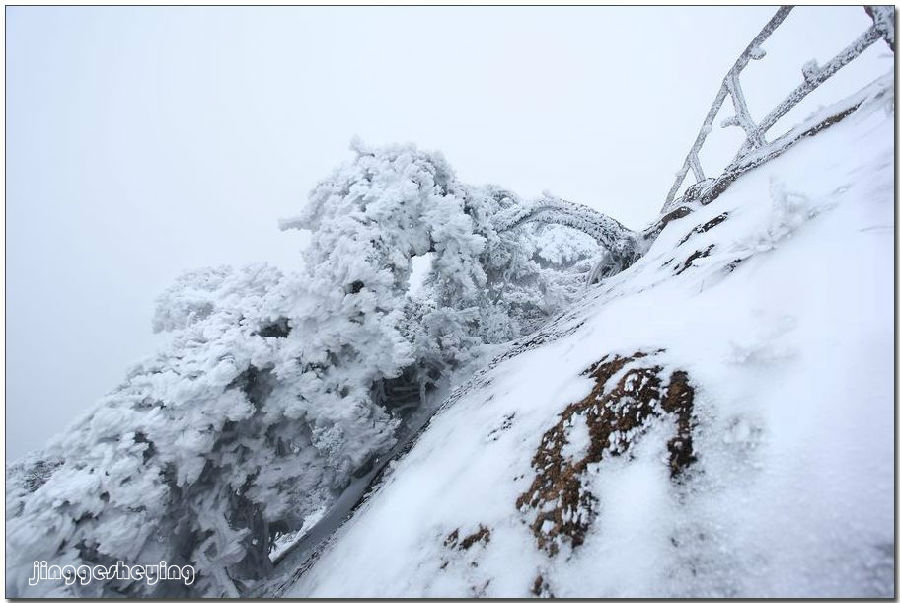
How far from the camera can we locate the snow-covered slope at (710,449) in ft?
5.29

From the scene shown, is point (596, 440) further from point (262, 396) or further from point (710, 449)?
point (262, 396)

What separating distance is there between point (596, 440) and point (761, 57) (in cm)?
741

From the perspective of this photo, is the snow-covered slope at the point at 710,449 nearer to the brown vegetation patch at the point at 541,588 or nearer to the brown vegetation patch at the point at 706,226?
the brown vegetation patch at the point at 541,588

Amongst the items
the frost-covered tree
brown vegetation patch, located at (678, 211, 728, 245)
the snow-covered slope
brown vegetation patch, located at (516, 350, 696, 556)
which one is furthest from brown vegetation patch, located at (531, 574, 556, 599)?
brown vegetation patch, located at (678, 211, 728, 245)

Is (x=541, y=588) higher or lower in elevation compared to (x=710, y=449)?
lower

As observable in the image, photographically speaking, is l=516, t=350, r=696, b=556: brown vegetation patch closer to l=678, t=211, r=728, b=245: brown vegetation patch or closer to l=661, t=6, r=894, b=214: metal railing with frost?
l=678, t=211, r=728, b=245: brown vegetation patch

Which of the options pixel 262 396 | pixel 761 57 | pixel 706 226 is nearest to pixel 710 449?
pixel 706 226

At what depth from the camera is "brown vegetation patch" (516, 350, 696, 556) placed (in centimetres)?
223

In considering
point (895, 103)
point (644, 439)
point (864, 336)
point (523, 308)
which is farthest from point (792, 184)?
point (523, 308)

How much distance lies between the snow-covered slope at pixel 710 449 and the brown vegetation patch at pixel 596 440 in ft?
0.04

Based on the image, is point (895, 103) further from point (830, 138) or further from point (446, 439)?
point (446, 439)

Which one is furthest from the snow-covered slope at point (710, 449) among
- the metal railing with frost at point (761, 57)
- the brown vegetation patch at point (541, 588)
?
the metal railing with frost at point (761, 57)

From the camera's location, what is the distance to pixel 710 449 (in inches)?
80.7

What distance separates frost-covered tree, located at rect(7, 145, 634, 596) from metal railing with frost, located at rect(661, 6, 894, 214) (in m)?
3.05
